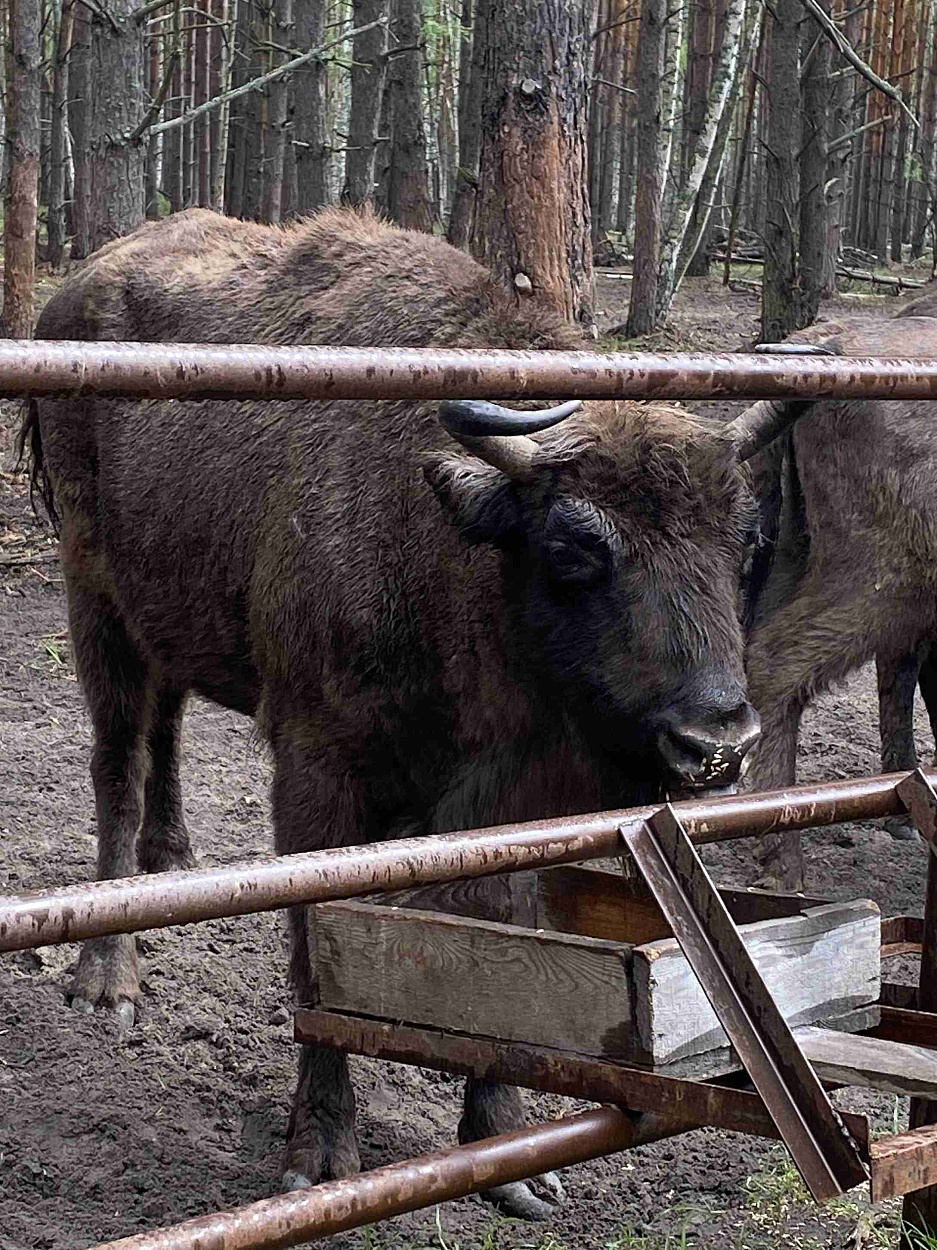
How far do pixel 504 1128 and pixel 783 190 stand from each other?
985 centimetres

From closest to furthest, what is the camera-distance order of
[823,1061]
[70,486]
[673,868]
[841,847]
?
[673,868], [823,1061], [70,486], [841,847]

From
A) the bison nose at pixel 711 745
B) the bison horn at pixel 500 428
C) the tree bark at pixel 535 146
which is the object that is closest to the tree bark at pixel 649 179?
the tree bark at pixel 535 146

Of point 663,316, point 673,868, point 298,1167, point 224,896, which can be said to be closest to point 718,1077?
point 673,868

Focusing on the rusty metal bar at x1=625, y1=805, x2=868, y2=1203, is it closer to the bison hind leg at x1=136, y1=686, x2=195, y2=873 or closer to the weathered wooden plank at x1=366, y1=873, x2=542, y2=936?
the weathered wooden plank at x1=366, y1=873, x2=542, y2=936

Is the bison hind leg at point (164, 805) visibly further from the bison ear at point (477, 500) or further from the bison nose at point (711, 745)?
the bison nose at point (711, 745)

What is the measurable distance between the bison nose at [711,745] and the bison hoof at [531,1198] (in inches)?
42.4

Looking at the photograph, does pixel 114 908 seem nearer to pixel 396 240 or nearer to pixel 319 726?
pixel 319 726

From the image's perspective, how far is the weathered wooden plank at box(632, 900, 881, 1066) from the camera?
2.14 metres

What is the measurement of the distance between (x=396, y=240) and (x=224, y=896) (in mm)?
2963

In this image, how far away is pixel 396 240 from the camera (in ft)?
14.1

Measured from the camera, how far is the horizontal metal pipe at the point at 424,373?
5.46ft

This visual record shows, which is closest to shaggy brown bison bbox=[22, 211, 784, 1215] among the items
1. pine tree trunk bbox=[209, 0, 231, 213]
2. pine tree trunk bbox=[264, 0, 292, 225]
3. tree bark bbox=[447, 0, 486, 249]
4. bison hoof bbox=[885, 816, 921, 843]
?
bison hoof bbox=[885, 816, 921, 843]

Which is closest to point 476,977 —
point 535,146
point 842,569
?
point 842,569

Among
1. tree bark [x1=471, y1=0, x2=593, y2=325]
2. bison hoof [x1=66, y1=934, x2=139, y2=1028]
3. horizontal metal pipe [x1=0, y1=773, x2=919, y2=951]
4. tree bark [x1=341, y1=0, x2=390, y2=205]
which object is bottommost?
bison hoof [x1=66, y1=934, x2=139, y2=1028]
